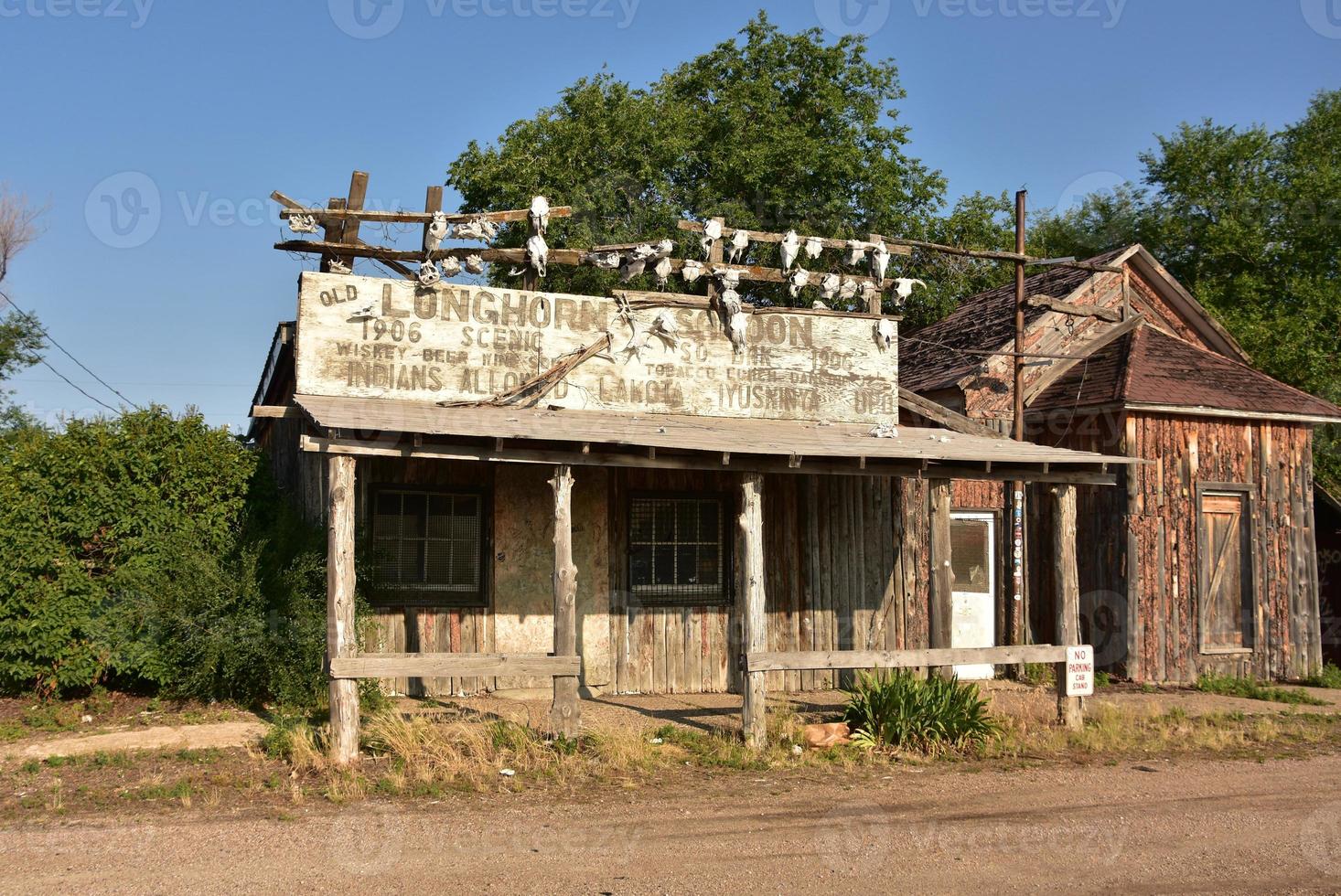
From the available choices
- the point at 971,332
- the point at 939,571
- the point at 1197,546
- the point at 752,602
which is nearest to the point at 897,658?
the point at 939,571

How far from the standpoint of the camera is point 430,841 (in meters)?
7.23

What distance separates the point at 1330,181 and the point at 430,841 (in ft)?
76.3

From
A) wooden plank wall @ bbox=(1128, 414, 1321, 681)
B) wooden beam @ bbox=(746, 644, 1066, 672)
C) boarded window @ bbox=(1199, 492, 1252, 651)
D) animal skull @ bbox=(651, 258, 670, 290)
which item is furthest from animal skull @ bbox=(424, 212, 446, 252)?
boarded window @ bbox=(1199, 492, 1252, 651)

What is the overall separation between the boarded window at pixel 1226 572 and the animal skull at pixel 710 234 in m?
8.24

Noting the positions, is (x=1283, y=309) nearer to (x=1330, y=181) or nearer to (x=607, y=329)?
(x=1330, y=181)

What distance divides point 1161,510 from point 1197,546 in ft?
2.54

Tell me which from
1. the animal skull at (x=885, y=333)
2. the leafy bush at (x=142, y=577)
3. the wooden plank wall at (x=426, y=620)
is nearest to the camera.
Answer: the leafy bush at (x=142, y=577)

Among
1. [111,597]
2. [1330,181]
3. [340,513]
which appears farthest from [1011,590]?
[1330,181]

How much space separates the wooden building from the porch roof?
321 centimetres

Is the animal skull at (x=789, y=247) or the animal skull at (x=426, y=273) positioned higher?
the animal skull at (x=789, y=247)

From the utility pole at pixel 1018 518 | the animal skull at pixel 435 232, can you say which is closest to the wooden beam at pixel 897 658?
the utility pole at pixel 1018 518

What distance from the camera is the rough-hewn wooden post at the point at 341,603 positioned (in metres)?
9.34

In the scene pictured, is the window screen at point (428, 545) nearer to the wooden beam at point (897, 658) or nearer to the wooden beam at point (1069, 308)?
the wooden beam at point (897, 658)

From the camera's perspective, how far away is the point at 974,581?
51.0 ft
